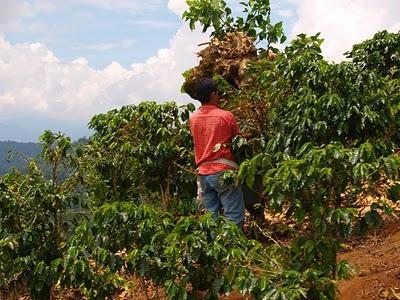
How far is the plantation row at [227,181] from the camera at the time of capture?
419 cm

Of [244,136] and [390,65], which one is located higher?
[390,65]

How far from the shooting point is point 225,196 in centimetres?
620

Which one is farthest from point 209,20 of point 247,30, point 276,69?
point 276,69

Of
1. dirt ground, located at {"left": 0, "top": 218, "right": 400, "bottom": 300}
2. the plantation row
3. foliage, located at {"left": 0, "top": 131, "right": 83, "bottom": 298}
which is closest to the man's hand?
the plantation row

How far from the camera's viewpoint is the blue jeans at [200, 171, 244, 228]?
6160 mm

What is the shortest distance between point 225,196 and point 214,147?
0.59 meters

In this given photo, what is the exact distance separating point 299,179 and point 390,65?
901 cm

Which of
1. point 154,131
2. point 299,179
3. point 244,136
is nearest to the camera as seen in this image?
point 299,179

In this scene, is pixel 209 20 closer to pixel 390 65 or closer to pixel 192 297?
pixel 390 65

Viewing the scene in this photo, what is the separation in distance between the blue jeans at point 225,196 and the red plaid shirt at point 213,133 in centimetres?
10

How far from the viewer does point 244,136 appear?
643 centimetres

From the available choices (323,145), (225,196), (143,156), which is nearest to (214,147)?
(225,196)

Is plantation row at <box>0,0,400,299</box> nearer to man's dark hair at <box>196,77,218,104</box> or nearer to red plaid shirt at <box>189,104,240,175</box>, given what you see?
red plaid shirt at <box>189,104,240,175</box>

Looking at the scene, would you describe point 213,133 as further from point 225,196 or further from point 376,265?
point 376,265
